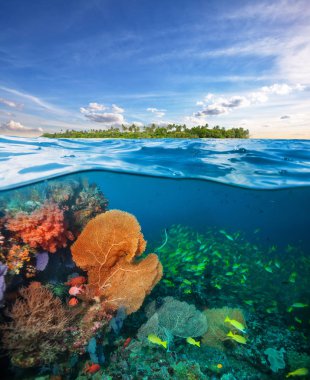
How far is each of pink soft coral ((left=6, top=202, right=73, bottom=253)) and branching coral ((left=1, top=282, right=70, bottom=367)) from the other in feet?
4.48

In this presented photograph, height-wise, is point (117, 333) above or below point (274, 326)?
above

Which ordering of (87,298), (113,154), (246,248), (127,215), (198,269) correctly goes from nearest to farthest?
1. (87,298)
2. (127,215)
3. (198,269)
4. (246,248)
5. (113,154)

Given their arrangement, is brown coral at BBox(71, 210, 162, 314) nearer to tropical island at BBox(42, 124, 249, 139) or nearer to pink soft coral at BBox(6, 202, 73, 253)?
pink soft coral at BBox(6, 202, 73, 253)

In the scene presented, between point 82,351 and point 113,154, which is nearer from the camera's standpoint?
point 82,351

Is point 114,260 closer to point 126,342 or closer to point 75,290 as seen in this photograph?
point 75,290

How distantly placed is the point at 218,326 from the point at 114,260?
3783 millimetres

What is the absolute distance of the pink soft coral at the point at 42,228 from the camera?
6.86 m

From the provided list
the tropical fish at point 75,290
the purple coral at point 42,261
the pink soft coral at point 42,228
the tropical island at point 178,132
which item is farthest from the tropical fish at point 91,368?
the tropical island at point 178,132

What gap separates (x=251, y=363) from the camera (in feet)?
23.1

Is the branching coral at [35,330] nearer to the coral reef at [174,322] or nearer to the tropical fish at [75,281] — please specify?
the tropical fish at [75,281]

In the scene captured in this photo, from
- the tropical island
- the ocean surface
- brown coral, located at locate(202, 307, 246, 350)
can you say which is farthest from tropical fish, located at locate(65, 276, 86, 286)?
the tropical island

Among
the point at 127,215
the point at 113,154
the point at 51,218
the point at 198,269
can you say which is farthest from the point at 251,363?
the point at 113,154

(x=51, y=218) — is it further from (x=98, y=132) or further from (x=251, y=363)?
(x=98, y=132)

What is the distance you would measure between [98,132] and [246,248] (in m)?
16.8
